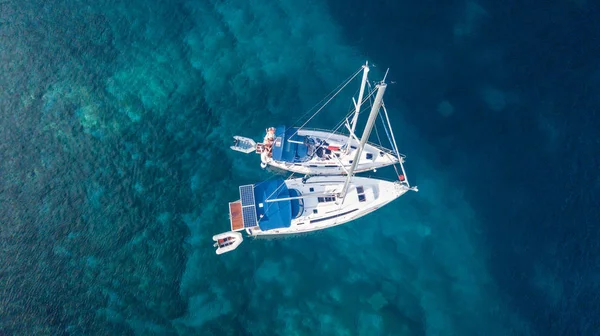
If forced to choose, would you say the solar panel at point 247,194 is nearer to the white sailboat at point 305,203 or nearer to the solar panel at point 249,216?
the white sailboat at point 305,203

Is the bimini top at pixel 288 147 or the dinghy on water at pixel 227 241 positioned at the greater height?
the bimini top at pixel 288 147

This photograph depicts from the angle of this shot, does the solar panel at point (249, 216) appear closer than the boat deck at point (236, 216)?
Yes

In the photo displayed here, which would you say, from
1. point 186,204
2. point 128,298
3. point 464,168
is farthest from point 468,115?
point 128,298

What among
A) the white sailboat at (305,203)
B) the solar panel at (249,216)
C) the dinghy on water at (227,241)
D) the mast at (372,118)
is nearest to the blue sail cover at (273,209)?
the white sailboat at (305,203)

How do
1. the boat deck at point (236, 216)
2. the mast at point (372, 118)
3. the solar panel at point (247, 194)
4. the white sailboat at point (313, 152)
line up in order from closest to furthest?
the mast at point (372, 118) < the solar panel at point (247, 194) < the boat deck at point (236, 216) < the white sailboat at point (313, 152)

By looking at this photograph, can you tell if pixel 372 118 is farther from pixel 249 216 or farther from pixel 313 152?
pixel 249 216

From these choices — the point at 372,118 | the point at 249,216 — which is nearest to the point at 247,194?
the point at 249,216

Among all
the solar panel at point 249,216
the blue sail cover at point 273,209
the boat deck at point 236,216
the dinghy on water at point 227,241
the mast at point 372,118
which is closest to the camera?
the mast at point 372,118
